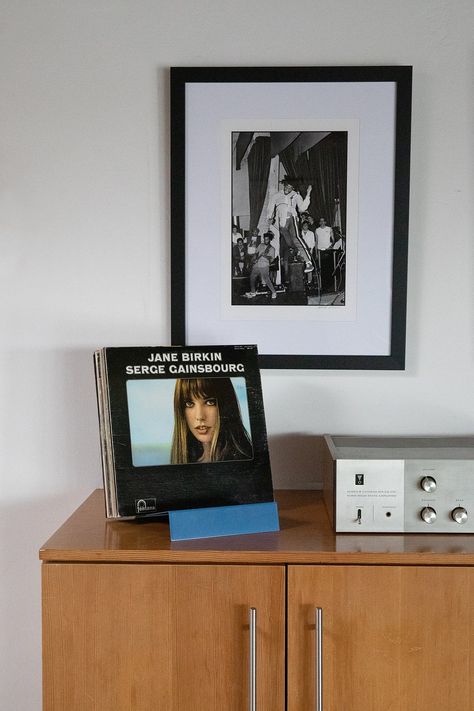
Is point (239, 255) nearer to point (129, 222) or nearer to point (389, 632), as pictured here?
point (129, 222)

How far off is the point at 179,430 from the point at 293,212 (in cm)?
52

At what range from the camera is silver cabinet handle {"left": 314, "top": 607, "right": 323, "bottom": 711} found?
1064mm

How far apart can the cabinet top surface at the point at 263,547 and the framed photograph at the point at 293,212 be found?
0.42 meters

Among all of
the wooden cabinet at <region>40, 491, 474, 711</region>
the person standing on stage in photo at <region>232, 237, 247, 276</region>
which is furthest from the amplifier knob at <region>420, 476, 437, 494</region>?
the person standing on stage in photo at <region>232, 237, 247, 276</region>

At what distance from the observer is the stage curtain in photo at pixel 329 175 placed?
145 cm

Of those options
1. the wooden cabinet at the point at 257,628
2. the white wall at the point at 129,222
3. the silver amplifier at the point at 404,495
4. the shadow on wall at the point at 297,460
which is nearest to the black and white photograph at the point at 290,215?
the white wall at the point at 129,222

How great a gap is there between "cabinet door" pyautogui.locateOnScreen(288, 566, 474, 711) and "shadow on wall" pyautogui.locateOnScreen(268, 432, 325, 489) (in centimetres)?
43

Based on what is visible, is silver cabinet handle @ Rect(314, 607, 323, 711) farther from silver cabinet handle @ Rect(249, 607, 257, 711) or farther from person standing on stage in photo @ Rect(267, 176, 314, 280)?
person standing on stage in photo @ Rect(267, 176, 314, 280)

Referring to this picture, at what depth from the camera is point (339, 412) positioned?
1.49 meters

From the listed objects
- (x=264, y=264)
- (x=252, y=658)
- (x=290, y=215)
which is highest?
(x=290, y=215)

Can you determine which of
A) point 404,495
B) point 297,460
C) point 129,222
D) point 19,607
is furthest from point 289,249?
point 19,607

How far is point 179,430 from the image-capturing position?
4.12ft

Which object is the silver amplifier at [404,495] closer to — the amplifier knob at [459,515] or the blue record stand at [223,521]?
the amplifier knob at [459,515]

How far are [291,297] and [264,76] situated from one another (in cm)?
45
